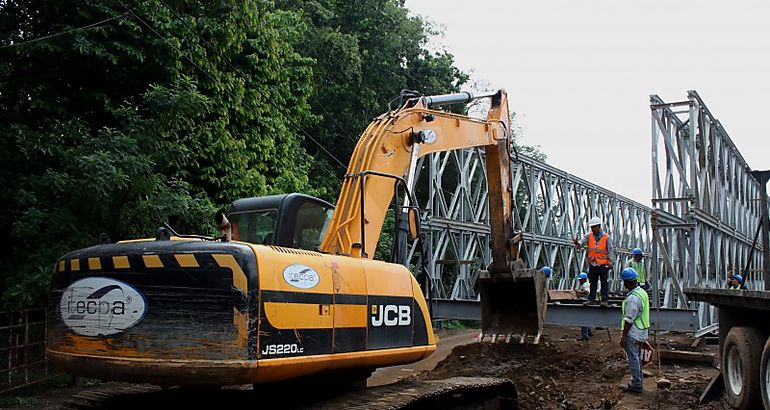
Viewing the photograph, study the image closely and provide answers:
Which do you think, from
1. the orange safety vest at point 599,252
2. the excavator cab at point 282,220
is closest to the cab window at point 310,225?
the excavator cab at point 282,220

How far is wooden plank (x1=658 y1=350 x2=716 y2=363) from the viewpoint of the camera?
1321 centimetres

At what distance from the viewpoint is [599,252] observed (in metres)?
13.9

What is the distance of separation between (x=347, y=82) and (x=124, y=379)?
2265cm

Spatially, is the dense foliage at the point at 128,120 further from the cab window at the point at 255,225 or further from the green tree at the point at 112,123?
the cab window at the point at 255,225

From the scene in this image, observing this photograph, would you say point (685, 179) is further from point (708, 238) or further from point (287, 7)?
point (287, 7)

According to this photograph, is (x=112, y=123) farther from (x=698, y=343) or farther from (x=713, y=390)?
(x=698, y=343)

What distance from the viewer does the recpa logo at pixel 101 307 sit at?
5352mm

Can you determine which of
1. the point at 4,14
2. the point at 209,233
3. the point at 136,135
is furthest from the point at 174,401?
the point at 4,14

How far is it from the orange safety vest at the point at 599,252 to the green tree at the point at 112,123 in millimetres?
6741

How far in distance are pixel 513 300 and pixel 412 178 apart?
4.57m

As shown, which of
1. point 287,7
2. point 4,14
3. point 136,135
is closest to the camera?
point 136,135

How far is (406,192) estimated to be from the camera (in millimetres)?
7688

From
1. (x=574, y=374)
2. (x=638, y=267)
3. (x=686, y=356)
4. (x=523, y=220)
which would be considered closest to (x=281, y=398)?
(x=574, y=374)

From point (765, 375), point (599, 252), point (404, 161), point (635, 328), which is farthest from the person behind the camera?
point (599, 252)
